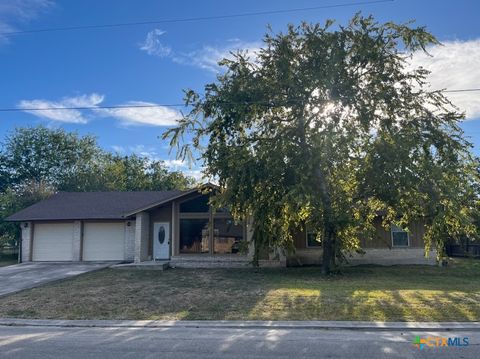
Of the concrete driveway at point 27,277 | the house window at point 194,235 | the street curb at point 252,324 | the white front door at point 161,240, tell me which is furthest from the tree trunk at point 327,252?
the concrete driveway at point 27,277

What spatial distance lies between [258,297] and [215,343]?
4.19m

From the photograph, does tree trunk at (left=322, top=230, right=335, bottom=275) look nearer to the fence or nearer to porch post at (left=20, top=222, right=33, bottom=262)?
the fence

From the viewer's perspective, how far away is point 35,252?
71.7 ft

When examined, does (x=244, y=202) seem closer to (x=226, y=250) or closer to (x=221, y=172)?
(x=221, y=172)

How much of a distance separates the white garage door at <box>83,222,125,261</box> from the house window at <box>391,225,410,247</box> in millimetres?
14530

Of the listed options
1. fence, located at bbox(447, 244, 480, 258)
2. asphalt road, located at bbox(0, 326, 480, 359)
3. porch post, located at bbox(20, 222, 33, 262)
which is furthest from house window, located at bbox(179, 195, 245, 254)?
fence, located at bbox(447, 244, 480, 258)

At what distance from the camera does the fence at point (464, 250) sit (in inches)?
943

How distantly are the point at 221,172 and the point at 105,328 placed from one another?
8169 millimetres

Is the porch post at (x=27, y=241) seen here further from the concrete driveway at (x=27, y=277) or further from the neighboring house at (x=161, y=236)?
the concrete driveway at (x=27, y=277)

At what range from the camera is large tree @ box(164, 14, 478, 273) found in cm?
1338

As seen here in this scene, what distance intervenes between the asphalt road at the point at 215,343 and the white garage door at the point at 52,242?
1482 centimetres

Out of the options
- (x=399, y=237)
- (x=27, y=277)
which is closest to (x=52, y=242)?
(x=27, y=277)

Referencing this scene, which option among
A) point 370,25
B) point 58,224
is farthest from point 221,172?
point 58,224

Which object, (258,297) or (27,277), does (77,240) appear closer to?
(27,277)
